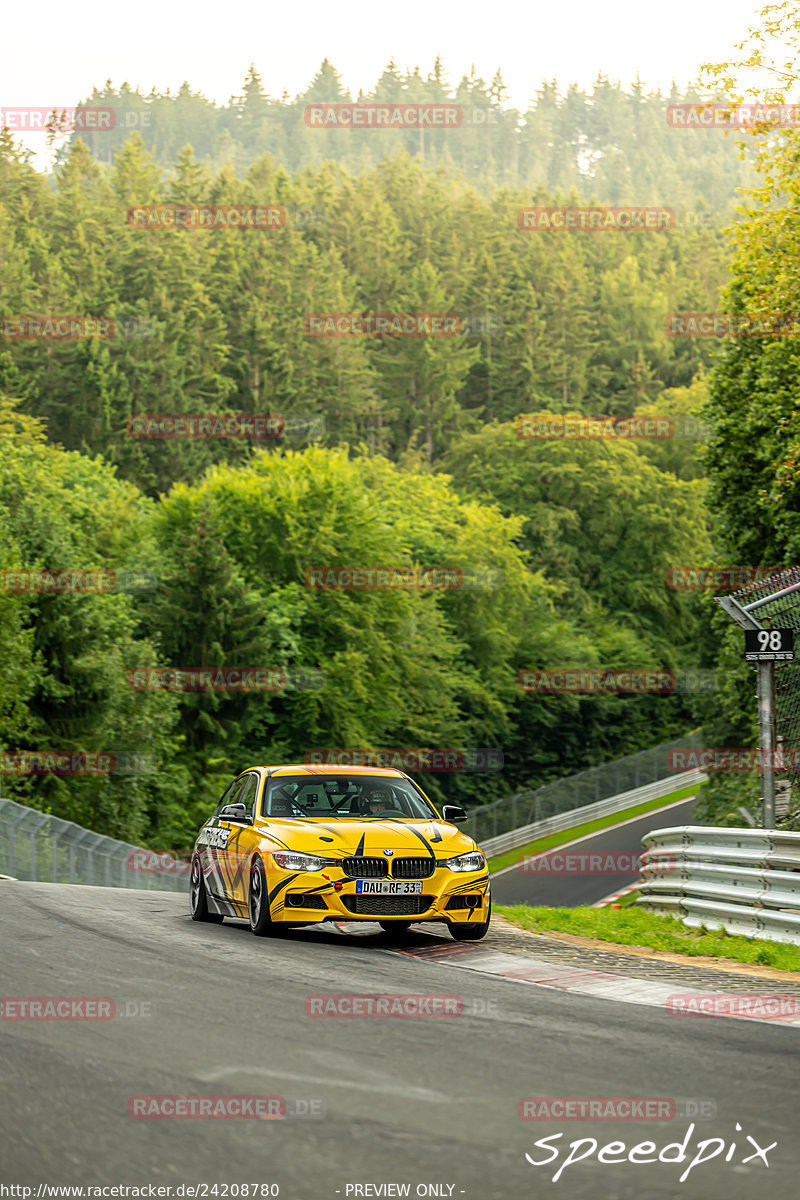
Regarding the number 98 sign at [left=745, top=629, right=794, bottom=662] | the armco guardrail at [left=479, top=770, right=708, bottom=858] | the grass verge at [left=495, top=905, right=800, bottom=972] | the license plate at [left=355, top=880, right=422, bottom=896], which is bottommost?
the armco guardrail at [left=479, top=770, right=708, bottom=858]

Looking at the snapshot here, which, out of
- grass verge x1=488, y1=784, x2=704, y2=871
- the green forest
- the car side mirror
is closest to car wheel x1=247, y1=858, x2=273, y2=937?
the car side mirror

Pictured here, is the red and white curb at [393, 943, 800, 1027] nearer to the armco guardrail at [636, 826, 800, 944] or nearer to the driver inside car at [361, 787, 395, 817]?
the driver inside car at [361, 787, 395, 817]

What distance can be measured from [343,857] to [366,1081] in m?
5.71

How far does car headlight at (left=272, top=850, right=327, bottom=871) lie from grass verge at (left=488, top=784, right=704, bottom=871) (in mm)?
38801

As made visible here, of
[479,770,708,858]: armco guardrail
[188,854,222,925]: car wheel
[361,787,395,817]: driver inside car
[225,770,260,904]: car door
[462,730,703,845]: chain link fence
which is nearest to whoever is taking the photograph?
[225,770,260,904]: car door

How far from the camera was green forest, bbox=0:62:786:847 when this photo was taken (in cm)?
4769

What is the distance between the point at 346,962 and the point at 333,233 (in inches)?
4725

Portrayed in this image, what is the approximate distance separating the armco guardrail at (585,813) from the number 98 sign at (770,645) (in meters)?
38.3

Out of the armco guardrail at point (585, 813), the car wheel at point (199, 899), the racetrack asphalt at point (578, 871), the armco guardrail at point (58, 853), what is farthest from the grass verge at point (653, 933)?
the armco guardrail at point (585, 813)

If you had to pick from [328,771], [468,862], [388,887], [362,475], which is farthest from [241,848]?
[362,475]

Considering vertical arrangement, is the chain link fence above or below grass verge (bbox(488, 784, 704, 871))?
above

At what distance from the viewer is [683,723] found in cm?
8169

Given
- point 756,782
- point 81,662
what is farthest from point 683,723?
point 756,782

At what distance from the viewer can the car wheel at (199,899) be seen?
14.5 metres
